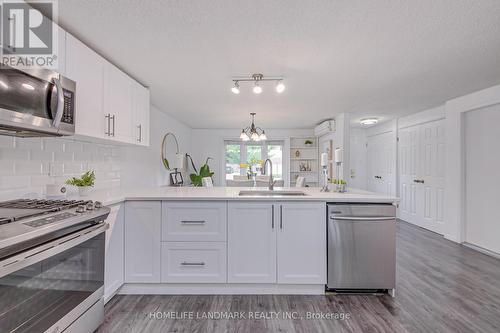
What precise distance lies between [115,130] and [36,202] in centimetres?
97

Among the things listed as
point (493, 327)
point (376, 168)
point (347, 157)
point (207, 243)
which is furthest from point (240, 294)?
point (376, 168)

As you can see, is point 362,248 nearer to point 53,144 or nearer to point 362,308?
point 362,308

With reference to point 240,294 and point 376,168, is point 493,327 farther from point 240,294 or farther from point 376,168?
point 376,168

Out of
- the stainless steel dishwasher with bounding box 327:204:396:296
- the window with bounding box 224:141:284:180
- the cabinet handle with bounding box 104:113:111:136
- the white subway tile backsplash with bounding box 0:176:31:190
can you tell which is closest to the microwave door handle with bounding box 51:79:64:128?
the white subway tile backsplash with bounding box 0:176:31:190

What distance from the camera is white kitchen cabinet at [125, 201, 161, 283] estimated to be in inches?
88.4

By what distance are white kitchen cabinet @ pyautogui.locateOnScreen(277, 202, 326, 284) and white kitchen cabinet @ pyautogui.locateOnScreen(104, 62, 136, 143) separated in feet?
5.67

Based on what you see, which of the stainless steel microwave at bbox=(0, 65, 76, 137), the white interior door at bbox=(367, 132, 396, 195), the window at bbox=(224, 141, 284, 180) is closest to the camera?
the stainless steel microwave at bbox=(0, 65, 76, 137)

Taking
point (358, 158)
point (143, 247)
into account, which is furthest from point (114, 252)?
point (358, 158)

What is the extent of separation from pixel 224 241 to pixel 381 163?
529cm

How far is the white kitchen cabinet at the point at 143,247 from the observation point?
88.4 inches

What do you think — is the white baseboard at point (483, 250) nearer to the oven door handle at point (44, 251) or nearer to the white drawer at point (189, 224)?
the white drawer at point (189, 224)

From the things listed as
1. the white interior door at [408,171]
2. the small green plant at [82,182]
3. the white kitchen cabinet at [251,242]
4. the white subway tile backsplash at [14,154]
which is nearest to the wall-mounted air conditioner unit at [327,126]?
the white interior door at [408,171]

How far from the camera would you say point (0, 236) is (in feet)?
3.44

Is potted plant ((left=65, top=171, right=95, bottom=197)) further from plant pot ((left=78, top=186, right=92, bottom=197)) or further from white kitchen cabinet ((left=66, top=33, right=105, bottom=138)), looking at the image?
white kitchen cabinet ((left=66, top=33, right=105, bottom=138))
